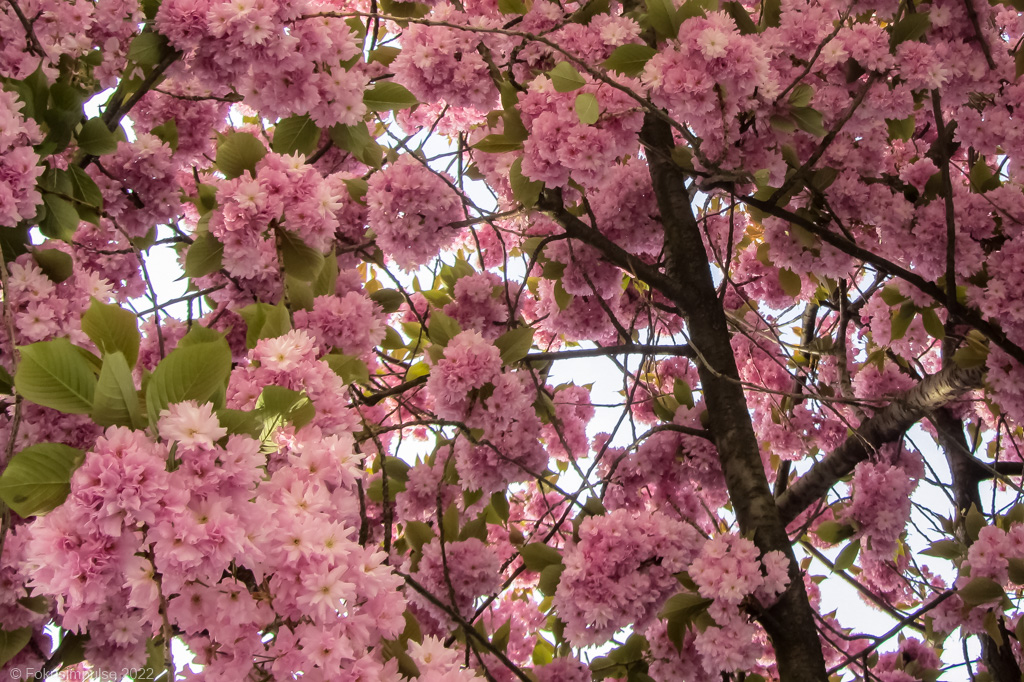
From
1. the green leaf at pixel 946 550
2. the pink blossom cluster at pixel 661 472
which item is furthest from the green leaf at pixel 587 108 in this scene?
the green leaf at pixel 946 550

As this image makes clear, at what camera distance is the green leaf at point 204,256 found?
1723 millimetres

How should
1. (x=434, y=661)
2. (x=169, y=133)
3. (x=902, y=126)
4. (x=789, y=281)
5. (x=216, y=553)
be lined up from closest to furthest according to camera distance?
1. (x=216, y=553)
2. (x=434, y=661)
3. (x=169, y=133)
4. (x=902, y=126)
5. (x=789, y=281)

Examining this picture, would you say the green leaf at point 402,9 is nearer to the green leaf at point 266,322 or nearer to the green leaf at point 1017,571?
the green leaf at point 266,322

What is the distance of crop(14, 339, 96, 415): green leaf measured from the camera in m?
1.06

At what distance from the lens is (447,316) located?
228cm

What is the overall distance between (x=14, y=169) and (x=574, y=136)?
1.25 m

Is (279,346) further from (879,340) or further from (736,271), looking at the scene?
(736,271)

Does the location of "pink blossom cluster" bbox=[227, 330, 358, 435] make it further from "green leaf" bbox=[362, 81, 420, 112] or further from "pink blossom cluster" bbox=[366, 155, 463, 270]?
"green leaf" bbox=[362, 81, 420, 112]

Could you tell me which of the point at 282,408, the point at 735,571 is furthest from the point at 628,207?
the point at 282,408

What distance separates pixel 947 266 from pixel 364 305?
165 centimetres

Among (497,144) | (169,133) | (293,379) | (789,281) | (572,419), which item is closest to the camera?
(293,379)

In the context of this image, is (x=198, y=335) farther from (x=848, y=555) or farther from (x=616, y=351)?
(x=848, y=555)

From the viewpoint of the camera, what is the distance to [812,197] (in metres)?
2.37

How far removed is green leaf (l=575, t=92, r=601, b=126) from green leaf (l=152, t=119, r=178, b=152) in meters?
1.25
